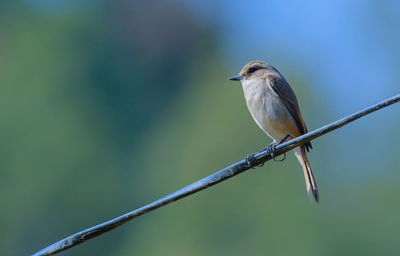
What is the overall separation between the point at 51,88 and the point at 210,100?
8982 mm

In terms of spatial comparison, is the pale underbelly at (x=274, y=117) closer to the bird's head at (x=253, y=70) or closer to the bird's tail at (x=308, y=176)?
the bird's tail at (x=308, y=176)

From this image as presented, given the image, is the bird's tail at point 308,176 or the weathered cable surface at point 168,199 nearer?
the weathered cable surface at point 168,199

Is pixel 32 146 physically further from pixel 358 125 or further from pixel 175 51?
pixel 175 51

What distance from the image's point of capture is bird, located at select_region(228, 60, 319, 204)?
20.1ft

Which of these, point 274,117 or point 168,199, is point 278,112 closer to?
point 274,117

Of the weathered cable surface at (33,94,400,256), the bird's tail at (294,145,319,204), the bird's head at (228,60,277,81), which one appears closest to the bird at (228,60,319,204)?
the bird's tail at (294,145,319,204)

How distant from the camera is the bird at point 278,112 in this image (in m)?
6.14

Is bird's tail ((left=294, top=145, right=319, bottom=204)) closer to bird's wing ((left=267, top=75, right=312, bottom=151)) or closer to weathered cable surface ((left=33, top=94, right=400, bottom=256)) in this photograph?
bird's wing ((left=267, top=75, right=312, bottom=151))

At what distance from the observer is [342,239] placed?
59.2ft

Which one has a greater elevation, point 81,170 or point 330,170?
point 81,170

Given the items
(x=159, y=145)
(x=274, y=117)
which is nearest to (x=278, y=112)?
(x=274, y=117)

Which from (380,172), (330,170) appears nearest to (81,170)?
(330,170)

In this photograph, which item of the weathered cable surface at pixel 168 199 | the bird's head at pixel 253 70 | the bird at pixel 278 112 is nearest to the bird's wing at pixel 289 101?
the bird at pixel 278 112

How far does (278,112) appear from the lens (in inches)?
242
